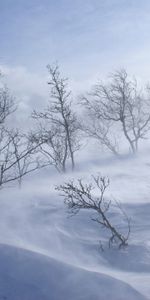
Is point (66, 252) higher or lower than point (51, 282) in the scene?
lower

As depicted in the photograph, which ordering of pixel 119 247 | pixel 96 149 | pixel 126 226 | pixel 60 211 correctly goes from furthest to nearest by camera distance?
pixel 96 149
pixel 60 211
pixel 126 226
pixel 119 247

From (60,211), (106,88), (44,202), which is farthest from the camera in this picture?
(106,88)

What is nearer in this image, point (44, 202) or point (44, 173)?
point (44, 202)

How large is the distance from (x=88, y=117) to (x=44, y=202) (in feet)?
73.3

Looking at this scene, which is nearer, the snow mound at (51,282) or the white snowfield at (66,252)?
the snow mound at (51,282)

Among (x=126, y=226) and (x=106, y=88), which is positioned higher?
(x=106, y=88)

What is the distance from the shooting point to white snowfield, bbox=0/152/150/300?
6.54 metres

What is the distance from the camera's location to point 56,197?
14250 millimetres

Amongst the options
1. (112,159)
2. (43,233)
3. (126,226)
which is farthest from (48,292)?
(112,159)

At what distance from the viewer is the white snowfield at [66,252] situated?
6.54 meters

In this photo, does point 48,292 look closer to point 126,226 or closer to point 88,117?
point 126,226

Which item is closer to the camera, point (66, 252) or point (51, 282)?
point (51, 282)

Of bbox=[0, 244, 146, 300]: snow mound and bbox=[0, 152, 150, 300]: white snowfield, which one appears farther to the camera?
bbox=[0, 152, 150, 300]: white snowfield

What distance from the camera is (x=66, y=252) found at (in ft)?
30.2
